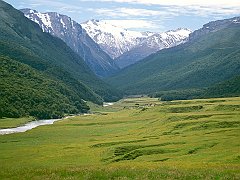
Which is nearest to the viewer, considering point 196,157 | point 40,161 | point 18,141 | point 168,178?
point 168,178

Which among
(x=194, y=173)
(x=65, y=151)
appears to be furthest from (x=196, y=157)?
(x=65, y=151)

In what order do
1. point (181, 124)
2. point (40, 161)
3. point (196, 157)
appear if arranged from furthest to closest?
point (181, 124)
point (40, 161)
point (196, 157)

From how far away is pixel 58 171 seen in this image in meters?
48.8

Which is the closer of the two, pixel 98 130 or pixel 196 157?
pixel 196 157

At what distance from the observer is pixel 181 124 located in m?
134

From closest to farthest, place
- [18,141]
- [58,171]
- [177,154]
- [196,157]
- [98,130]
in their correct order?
[58,171] → [196,157] → [177,154] → [18,141] → [98,130]

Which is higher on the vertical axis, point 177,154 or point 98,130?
point 177,154

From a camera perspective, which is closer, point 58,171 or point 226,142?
point 58,171

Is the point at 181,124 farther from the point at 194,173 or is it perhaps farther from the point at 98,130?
the point at 194,173

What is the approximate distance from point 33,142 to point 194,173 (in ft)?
338

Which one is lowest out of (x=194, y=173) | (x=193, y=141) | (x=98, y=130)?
(x=98, y=130)

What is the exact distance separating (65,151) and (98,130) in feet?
243

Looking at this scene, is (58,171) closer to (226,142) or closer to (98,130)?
(226,142)

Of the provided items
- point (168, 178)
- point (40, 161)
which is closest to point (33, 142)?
point (40, 161)
